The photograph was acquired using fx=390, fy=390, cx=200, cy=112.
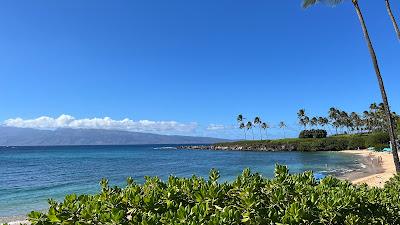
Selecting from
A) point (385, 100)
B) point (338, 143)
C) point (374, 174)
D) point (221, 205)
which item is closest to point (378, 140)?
point (338, 143)

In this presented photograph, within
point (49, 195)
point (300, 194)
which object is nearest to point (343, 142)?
point (49, 195)

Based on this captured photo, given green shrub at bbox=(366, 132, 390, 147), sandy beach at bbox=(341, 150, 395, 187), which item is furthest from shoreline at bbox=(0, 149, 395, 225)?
green shrub at bbox=(366, 132, 390, 147)

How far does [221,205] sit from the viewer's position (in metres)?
4.17

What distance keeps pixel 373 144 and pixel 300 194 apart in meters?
104

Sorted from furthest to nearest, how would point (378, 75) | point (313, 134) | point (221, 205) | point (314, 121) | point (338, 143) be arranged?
1. point (314, 121)
2. point (313, 134)
3. point (338, 143)
4. point (378, 75)
5. point (221, 205)

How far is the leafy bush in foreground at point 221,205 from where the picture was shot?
3531 millimetres

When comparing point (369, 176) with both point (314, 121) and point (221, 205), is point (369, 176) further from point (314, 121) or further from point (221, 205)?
point (314, 121)

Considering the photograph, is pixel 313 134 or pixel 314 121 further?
pixel 314 121

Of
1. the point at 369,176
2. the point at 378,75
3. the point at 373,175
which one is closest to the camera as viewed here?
the point at 378,75

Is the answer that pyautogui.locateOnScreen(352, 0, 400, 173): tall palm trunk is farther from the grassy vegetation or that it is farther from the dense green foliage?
the dense green foliage

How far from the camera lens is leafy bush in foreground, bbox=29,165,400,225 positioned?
3.53 meters

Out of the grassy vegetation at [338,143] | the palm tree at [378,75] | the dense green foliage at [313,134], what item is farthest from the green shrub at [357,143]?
the palm tree at [378,75]

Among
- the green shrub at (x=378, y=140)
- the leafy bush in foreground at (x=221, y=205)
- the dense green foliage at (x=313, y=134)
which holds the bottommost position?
the leafy bush in foreground at (x=221, y=205)

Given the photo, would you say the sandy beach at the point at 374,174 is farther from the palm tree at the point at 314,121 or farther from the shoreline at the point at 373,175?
the palm tree at the point at 314,121
